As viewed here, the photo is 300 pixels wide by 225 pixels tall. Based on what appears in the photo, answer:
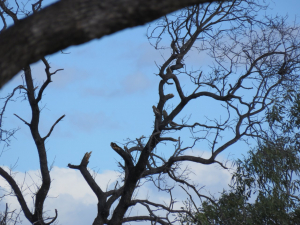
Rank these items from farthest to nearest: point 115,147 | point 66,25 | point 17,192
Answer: point 17,192
point 115,147
point 66,25

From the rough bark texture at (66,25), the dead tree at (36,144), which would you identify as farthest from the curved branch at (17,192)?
the rough bark texture at (66,25)

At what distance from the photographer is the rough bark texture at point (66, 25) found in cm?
224

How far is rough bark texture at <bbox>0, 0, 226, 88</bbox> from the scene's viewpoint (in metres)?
2.24

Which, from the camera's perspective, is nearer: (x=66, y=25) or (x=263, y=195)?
Answer: (x=66, y=25)

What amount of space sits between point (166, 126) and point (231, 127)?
4.66 ft

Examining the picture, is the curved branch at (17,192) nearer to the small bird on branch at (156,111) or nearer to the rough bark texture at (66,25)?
the small bird on branch at (156,111)

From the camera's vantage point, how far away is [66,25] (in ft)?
7.33

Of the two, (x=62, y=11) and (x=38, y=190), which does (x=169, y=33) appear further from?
(x=62, y=11)

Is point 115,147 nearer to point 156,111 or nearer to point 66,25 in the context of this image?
point 156,111

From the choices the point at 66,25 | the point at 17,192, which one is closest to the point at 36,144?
the point at 17,192

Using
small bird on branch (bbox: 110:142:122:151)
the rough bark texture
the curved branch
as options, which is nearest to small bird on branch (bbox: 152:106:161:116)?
small bird on branch (bbox: 110:142:122:151)

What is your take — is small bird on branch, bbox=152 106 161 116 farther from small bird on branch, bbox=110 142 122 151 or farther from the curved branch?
the curved branch

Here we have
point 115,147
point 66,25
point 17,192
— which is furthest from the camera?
point 17,192

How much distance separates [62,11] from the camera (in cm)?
226
